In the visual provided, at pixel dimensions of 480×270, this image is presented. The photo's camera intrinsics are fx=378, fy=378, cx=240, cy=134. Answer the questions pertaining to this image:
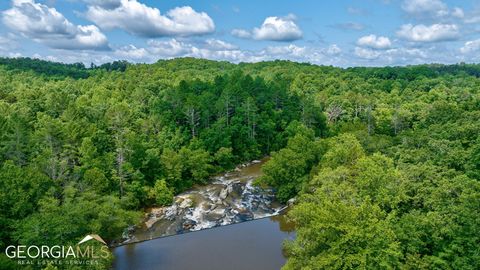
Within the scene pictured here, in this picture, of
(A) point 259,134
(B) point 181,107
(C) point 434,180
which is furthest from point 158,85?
(C) point 434,180

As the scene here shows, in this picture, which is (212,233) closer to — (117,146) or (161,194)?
(161,194)

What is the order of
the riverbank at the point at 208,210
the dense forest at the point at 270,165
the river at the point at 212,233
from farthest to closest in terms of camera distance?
the riverbank at the point at 208,210
the river at the point at 212,233
the dense forest at the point at 270,165

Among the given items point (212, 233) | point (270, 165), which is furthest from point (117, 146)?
point (270, 165)

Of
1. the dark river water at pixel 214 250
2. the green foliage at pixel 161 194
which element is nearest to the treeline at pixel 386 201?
the dark river water at pixel 214 250

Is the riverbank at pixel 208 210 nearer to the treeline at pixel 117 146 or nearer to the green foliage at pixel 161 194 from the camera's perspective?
the green foliage at pixel 161 194

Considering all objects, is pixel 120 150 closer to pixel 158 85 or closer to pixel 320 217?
pixel 320 217

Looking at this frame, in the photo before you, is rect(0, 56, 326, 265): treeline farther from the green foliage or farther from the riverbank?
the riverbank
